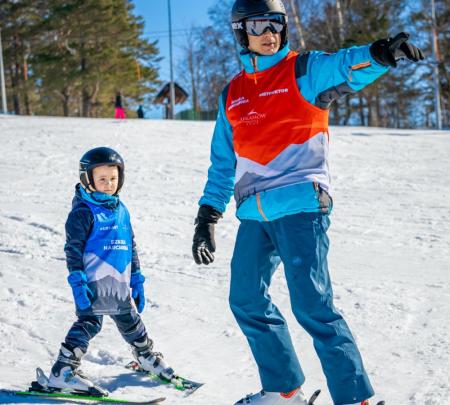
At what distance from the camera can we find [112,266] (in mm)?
3172

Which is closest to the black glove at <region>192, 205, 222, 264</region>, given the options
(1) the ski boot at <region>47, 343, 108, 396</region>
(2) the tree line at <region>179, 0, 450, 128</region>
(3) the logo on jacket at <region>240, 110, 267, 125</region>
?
(3) the logo on jacket at <region>240, 110, 267, 125</region>

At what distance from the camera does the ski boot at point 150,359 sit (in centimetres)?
329

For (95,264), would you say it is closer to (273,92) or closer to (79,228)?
(79,228)

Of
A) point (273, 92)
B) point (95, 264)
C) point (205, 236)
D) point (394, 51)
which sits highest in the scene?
point (394, 51)

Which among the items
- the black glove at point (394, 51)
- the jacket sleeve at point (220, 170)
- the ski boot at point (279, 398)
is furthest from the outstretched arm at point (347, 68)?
the ski boot at point (279, 398)

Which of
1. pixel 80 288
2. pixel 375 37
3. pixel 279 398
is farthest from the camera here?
pixel 375 37

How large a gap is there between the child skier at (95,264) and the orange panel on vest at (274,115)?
35.3 inches

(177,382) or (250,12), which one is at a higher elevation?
(250,12)

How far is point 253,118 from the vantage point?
2.62 meters

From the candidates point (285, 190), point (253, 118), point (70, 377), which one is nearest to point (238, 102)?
point (253, 118)

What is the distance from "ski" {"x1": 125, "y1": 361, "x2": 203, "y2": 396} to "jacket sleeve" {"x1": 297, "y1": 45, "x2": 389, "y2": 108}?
1666 millimetres

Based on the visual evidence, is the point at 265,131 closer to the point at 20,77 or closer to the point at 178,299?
the point at 178,299

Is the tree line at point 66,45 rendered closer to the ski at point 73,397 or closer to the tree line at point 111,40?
the tree line at point 111,40

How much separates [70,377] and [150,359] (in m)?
0.47
